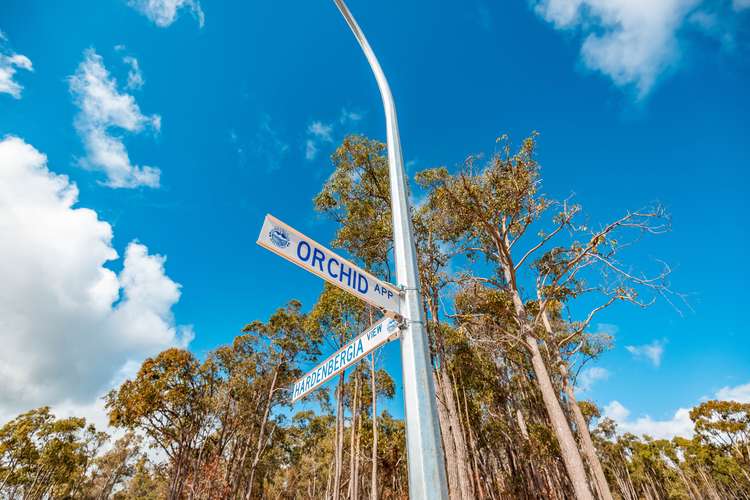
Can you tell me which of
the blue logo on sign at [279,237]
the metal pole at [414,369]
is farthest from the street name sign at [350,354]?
the blue logo on sign at [279,237]

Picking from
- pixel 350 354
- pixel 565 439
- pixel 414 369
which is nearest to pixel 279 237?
pixel 350 354

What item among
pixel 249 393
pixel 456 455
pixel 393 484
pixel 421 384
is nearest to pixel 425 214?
pixel 456 455

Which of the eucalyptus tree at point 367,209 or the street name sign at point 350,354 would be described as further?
the eucalyptus tree at point 367,209

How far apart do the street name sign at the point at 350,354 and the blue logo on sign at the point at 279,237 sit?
806 millimetres

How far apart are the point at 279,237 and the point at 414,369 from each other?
3.65 ft

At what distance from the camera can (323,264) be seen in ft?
6.98

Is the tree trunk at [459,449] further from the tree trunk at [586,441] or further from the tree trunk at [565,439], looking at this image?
the tree trunk at [586,441]

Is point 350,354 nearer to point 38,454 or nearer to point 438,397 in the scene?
point 438,397

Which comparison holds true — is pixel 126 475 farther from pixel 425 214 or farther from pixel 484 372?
pixel 425 214

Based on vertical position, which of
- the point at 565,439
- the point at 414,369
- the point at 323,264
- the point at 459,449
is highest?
the point at 459,449

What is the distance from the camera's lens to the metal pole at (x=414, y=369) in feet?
5.01

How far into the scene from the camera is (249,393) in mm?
19391

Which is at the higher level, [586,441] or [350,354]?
[586,441]

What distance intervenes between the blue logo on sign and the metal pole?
2.44 feet
